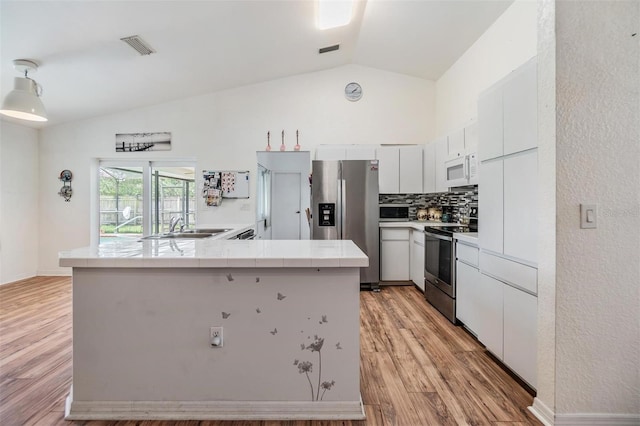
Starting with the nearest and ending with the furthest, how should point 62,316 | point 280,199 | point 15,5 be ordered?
point 15,5
point 62,316
point 280,199

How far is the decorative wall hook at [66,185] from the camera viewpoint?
182 inches

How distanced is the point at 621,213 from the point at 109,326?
8.95ft

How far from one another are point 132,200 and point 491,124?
16.5ft

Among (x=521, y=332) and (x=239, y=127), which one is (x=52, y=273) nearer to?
(x=239, y=127)

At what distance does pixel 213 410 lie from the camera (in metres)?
1.59

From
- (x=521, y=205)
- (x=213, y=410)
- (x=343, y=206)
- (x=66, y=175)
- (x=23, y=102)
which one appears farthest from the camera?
(x=66, y=175)

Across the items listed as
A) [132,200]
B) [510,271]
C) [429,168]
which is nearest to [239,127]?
[132,200]

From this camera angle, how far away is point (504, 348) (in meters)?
2.03

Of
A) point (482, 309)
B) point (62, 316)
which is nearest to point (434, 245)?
point (482, 309)

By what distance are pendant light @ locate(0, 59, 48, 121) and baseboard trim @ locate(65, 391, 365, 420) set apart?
2.63 m

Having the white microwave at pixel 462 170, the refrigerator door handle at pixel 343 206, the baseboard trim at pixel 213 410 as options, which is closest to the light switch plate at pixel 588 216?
the baseboard trim at pixel 213 410

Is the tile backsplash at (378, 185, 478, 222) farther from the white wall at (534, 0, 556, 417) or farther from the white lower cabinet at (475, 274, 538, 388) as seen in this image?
the white wall at (534, 0, 556, 417)

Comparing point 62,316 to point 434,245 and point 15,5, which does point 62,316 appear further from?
point 434,245

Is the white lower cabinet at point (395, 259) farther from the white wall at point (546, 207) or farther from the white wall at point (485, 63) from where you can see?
the white wall at point (546, 207)
